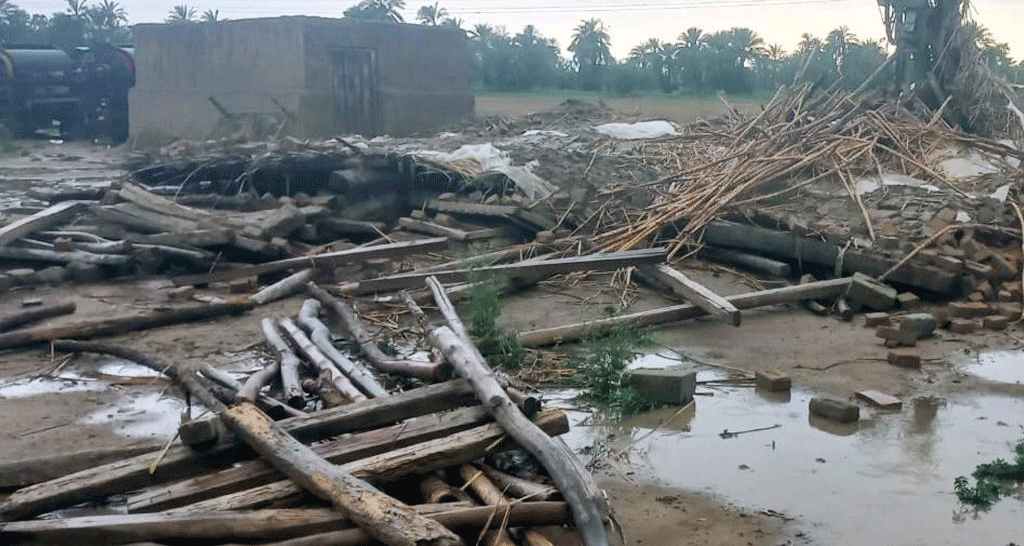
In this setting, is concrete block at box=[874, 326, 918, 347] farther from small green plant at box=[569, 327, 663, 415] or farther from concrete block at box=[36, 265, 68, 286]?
concrete block at box=[36, 265, 68, 286]

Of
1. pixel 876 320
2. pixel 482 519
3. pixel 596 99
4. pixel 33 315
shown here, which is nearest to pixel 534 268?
pixel 876 320

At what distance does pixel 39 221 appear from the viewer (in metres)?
11.4

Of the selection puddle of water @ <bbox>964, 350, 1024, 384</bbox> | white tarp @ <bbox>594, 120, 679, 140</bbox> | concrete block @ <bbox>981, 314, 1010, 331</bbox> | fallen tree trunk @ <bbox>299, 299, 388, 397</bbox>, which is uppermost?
white tarp @ <bbox>594, 120, 679, 140</bbox>

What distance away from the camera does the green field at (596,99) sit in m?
25.4

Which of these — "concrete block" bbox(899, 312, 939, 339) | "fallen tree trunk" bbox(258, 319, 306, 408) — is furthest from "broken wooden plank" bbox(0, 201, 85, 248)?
"concrete block" bbox(899, 312, 939, 339)

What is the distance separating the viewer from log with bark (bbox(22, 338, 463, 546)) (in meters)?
3.86

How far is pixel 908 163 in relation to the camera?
40.2ft

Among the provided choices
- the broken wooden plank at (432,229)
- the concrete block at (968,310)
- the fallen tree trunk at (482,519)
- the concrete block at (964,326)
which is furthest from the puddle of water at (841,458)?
the broken wooden plank at (432,229)

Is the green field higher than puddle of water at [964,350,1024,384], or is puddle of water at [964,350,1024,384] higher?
the green field

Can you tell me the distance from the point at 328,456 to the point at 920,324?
221 inches

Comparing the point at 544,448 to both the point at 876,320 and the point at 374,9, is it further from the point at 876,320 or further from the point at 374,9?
the point at 374,9

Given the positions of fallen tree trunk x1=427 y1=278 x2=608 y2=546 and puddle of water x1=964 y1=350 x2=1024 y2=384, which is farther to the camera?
puddle of water x1=964 y1=350 x2=1024 y2=384

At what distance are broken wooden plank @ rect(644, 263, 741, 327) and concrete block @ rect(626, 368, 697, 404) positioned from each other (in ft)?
5.49

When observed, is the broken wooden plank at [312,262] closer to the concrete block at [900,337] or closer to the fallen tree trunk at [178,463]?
the concrete block at [900,337]
